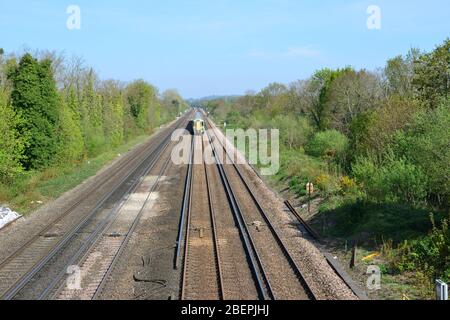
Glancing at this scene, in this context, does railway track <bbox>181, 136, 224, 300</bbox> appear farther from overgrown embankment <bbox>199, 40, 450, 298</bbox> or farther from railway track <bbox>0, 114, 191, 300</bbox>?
overgrown embankment <bbox>199, 40, 450, 298</bbox>

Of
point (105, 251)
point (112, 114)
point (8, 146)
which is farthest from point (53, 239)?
point (112, 114)

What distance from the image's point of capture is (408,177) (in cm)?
1672

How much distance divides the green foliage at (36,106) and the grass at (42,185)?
1.07m

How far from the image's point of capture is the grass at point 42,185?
74.7 feet

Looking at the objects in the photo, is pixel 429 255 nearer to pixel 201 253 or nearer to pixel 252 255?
pixel 252 255

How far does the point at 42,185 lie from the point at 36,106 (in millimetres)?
5032

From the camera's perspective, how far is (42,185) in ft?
90.0

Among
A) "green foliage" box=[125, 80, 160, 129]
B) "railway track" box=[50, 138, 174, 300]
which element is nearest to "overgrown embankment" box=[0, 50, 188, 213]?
"railway track" box=[50, 138, 174, 300]

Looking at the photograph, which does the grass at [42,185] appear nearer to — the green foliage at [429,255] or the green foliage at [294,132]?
the green foliage at [429,255]

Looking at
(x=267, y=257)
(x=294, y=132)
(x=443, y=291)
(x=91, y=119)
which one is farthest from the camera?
(x=294, y=132)

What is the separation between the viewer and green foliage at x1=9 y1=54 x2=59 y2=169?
28.8 metres

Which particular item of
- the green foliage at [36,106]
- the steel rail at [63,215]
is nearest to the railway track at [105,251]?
the steel rail at [63,215]
